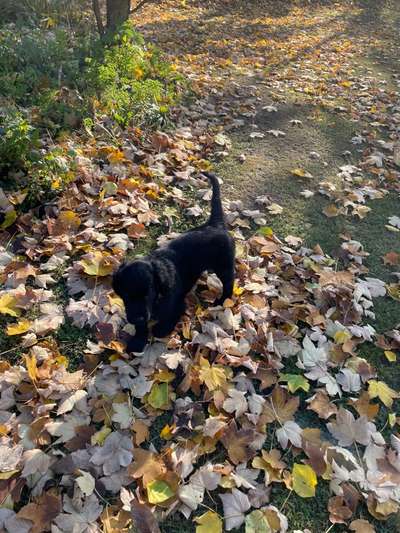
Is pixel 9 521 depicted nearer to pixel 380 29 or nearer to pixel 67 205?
pixel 67 205

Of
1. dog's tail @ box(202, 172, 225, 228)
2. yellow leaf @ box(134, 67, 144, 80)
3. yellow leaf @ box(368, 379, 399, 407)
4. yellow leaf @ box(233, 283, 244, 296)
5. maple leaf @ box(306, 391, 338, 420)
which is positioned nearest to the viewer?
maple leaf @ box(306, 391, 338, 420)

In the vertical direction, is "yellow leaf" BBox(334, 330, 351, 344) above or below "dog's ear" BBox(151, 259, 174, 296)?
below

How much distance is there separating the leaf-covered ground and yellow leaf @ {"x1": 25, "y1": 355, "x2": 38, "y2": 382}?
1 cm

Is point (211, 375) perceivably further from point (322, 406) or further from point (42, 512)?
point (42, 512)

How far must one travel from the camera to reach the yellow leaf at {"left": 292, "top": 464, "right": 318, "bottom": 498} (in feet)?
7.80

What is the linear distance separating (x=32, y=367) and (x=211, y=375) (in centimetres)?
111

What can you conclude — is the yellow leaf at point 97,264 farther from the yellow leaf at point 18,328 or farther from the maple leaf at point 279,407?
the maple leaf at point 279,407

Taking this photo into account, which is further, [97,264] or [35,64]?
[35,64]

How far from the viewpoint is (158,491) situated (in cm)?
222

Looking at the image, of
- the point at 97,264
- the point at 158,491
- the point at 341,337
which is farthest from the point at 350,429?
the point at 97,264

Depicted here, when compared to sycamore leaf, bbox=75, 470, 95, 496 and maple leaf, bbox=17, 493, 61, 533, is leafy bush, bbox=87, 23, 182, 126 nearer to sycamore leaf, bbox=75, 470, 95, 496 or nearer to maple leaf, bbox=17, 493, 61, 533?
sycamore leaf, bbox=75, 470, 95, 496

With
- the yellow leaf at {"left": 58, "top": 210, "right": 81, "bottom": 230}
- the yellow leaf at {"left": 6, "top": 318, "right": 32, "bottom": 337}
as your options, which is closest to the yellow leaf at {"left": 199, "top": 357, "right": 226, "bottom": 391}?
the yellow leaf at {"left": 6, "top": 318, "right": 32, "bottom": 337}

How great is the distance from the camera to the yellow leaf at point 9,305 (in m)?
2.96

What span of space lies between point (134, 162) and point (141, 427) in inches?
119
